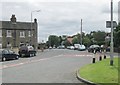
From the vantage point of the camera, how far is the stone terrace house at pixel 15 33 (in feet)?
280

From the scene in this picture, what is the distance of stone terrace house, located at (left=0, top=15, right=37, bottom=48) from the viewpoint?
280ft

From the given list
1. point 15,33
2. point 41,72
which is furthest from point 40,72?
point 15,33

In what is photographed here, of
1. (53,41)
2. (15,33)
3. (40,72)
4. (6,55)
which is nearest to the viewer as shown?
(40,72)

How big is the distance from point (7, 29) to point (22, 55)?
3856 cm

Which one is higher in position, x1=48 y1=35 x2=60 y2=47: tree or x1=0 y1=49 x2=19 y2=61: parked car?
x1=48 y1=35 x2=60 y2=47: tree

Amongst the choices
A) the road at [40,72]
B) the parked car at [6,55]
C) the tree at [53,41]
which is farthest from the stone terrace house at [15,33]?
the tree at [53,41]

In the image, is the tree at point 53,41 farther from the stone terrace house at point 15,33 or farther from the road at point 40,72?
the road at point 40,72

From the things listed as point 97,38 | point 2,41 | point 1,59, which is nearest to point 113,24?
point 1,59

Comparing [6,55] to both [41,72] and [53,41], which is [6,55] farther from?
[53,41]

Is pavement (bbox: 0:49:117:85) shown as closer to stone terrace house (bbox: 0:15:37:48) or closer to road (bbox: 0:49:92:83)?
road (bbox: 0:49:92:83)

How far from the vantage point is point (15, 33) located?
88000 millimetres

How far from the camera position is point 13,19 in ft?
294

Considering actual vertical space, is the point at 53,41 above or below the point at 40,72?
above

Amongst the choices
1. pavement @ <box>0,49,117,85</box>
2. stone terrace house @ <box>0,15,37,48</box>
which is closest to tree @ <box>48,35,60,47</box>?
stone terrace house @ <box>0,15,37,48</box>
